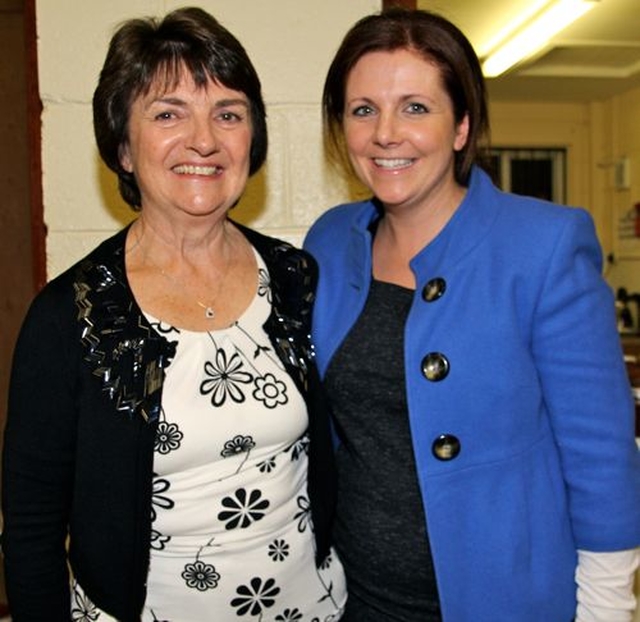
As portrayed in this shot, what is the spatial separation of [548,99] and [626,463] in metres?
5.91

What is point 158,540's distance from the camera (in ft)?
3.85

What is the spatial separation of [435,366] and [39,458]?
65 centimetres

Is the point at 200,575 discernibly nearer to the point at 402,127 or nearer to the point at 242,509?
the point at 242,509

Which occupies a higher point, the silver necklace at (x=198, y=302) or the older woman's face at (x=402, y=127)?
the older woman's face at (x=402, y=127)

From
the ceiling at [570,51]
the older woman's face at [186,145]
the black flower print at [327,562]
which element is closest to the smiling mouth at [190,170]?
the older woman's face at [186,145]

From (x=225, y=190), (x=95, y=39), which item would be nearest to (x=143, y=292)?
(x=225, y=190)

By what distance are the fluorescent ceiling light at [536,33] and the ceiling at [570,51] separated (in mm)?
103

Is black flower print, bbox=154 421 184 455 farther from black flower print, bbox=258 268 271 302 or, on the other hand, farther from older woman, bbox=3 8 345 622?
black flower print, bbox=258 268 271 302

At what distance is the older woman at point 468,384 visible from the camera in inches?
44.4

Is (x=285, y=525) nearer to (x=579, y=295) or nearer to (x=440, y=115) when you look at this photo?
(x=579, y=295)

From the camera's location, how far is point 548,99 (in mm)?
6418

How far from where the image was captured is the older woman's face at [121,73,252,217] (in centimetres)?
119

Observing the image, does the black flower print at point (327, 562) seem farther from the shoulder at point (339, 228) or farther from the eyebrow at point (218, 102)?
the eyebrow at point (218, 102)

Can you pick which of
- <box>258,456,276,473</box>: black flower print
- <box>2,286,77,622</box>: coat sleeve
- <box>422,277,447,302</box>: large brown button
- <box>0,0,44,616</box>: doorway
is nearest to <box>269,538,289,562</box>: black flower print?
<box>258,456,276,473</box>: black flower print
